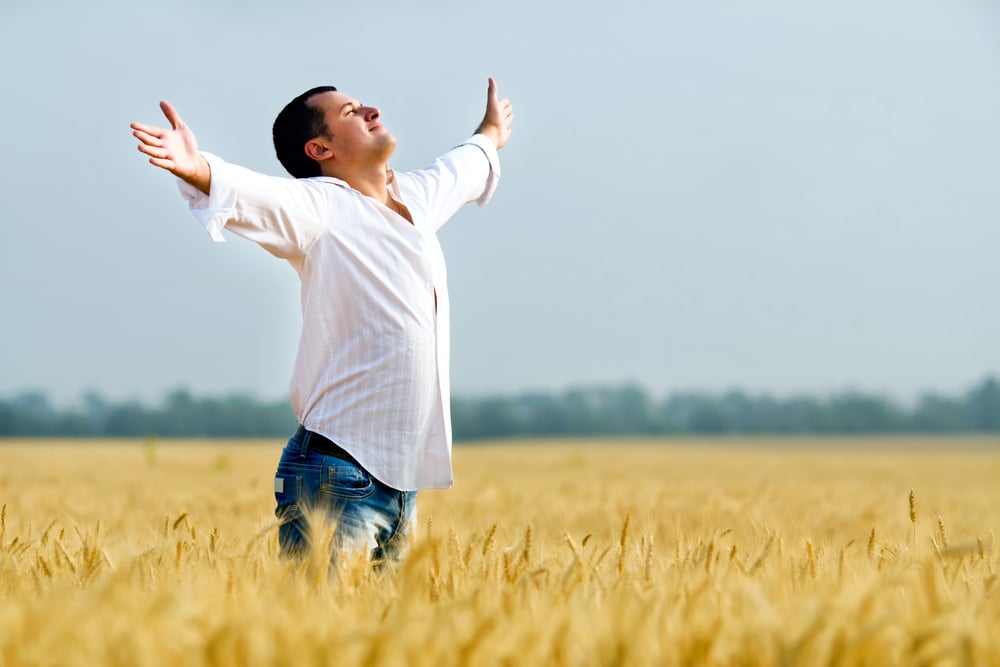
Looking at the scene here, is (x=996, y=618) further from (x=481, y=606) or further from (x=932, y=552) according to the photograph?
(x=481, y=606)

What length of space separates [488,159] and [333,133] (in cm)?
74

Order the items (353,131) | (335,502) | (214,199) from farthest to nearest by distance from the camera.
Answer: (353,131) < (335,502) < (214,199)

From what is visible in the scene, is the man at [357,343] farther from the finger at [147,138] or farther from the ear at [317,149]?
the finger at [147,138]

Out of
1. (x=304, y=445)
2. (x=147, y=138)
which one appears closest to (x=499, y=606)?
(x=304, y=445)

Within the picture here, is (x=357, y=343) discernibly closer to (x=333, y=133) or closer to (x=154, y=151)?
(x=333, y=133)

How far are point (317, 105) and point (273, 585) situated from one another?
1455 millimetres

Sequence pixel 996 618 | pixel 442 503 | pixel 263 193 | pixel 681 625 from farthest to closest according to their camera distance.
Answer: pixel 442 503
pixel 263 193
pixel 996 618
pixel 681 625

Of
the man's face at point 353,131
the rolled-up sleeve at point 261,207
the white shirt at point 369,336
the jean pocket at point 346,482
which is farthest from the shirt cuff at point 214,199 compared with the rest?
the jean pocket at point 346,482

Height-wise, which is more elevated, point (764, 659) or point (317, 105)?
point (317, 105)

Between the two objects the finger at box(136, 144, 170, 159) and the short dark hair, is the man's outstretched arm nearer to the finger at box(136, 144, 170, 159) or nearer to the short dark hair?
the short dark hair

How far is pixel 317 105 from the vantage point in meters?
2.77

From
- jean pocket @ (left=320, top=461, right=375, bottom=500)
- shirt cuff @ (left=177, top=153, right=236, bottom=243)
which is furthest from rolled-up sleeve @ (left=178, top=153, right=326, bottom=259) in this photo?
jean pocket @ (left=320, top=461, right=375, bottom=500)

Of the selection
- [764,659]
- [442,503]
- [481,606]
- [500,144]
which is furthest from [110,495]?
[764,659]

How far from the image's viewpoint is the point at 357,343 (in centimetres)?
258
